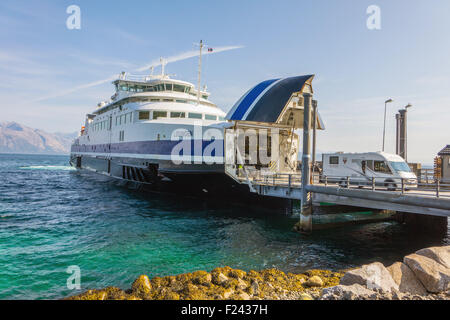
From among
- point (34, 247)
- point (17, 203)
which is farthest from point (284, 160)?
point (17, 203)

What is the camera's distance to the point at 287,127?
2344 cm

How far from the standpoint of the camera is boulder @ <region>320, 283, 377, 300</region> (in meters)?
6.11

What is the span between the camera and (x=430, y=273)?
7.45 metres

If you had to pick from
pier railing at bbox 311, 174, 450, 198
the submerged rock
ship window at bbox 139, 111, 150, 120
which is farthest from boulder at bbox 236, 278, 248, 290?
ship window at bbox 139, 111, 150, 120

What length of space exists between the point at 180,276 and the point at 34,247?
24.9 feet

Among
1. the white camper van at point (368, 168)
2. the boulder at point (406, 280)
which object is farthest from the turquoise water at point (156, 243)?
the white camper van at point (368, 168)

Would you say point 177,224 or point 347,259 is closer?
point 347,259

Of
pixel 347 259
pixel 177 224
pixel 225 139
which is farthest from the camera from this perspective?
pixel 225 139

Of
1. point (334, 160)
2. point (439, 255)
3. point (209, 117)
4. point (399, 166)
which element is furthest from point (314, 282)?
point (209, 117)

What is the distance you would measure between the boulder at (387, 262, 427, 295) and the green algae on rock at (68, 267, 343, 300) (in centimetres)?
167

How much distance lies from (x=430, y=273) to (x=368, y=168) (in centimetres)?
902

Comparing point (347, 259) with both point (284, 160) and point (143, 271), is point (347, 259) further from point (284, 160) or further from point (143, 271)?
point (284, 160)

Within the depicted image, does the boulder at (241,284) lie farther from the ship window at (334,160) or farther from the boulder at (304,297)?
the ship window at (334,160)
